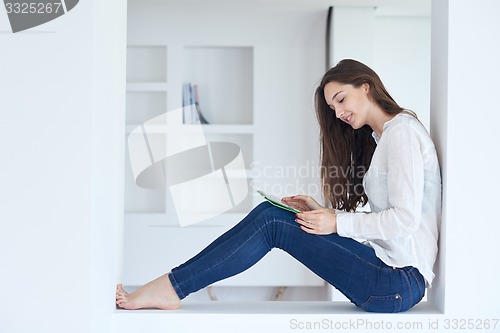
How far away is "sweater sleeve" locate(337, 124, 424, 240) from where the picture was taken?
220 cm

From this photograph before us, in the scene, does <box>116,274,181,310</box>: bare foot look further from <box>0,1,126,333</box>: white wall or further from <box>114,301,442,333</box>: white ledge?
<box>0,1,126,333</box>: white wall

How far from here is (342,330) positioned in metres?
2.29

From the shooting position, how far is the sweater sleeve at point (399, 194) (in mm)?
2195

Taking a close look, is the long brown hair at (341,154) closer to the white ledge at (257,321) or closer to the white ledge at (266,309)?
the white ledge at (266,309)

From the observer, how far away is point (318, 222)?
90.5 inches

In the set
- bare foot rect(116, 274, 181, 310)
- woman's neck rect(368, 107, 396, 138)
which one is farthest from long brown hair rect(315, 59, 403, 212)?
bare foot rect(116, 274, 181, 310)

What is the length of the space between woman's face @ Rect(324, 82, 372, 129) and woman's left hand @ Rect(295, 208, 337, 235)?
0.40 metres

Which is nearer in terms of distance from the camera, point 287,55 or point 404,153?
point 404,153

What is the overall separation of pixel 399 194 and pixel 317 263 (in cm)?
40

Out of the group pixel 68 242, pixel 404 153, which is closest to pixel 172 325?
pixel 68 242

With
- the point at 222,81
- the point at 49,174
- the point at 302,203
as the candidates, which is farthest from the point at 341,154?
the point at 222,81

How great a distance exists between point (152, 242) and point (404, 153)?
2593 millimetres

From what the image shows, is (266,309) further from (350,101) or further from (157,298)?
(350,101)

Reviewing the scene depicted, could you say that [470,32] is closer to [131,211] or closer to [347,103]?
[347,103]
